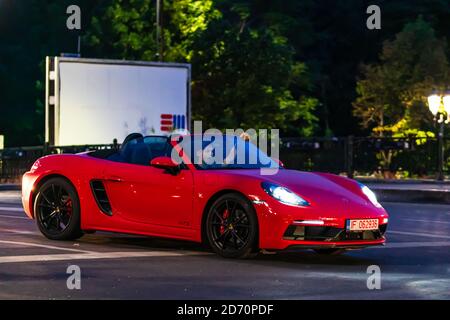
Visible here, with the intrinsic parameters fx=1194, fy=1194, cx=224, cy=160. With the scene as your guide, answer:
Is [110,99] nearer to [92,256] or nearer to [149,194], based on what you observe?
[149,194]

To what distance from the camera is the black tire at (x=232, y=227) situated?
39.6 feet

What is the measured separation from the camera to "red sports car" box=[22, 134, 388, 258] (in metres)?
12.0

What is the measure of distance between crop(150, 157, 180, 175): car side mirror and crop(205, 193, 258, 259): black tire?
2.24 ft

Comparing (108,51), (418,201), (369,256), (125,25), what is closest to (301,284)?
(369,256)

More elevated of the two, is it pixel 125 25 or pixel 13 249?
pixel 125 25

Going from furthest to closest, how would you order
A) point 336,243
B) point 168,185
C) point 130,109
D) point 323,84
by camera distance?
1. point 323,84
2. point 130,109
3. point 168,185
4. point 336,243

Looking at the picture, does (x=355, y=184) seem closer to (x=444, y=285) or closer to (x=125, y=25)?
(x=444, y=285)

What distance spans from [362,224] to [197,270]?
200 centimetres

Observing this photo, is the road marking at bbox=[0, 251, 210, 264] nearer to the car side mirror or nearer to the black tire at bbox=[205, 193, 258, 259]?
the black tire at bbox=[205, 193, 258, 259]

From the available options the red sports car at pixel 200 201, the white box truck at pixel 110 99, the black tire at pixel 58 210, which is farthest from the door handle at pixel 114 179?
the white box truck at pixel 110 99

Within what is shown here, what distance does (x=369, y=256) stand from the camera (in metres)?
12.9

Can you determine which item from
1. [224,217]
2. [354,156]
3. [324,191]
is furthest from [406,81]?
[224,217]

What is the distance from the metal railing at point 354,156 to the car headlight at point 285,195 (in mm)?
24982
